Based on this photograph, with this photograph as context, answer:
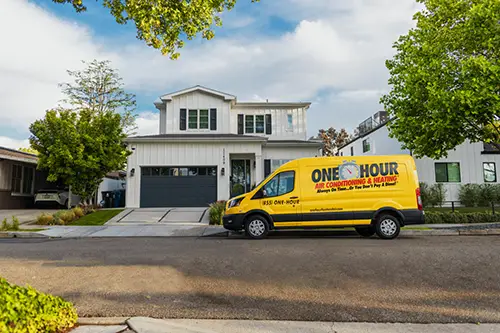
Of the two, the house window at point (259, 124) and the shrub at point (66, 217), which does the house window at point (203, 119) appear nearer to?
the house window at point (259, 124)

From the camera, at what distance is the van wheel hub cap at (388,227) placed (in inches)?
373

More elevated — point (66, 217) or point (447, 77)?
point (447, 77)

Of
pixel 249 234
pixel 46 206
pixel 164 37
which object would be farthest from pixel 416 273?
pixel 46 206

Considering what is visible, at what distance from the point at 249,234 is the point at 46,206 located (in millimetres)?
17556

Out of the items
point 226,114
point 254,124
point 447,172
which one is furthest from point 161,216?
point 447,172

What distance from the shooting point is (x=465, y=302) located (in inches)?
169

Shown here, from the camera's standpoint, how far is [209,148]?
19281 millimetres

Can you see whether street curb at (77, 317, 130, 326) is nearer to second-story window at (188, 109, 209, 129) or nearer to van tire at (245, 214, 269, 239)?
van tire at (245, 214, 269, 239)

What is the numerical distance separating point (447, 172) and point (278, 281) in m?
20.7

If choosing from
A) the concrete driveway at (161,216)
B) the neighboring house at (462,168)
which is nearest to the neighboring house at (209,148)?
the concrete driveway at (161,216)

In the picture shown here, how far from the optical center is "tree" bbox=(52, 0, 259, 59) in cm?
630

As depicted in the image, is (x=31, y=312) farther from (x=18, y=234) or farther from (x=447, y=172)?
(x=447, y=172)

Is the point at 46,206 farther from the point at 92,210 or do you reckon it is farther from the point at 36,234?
the point at 36,234

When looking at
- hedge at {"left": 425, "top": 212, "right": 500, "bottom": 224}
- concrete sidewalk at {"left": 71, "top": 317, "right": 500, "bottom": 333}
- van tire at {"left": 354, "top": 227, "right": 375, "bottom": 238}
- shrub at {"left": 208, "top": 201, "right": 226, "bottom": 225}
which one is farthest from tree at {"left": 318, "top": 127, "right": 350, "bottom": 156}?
concrete sidewalk at {"left": 71, "top": 317, "right": 500, "bottom": 333}
